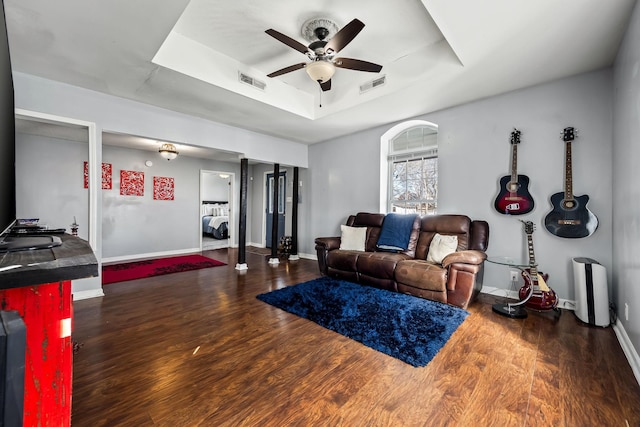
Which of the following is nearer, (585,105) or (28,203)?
(585,105)

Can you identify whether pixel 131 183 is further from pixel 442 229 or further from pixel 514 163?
pixel 514 163

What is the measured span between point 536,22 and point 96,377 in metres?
4.06

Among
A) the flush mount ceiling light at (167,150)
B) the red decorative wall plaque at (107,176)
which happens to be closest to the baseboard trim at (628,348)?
the flush mount ceiling light at (167,150)

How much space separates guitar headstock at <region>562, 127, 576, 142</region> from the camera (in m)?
2.93

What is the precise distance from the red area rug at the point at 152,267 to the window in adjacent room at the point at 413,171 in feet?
11.6

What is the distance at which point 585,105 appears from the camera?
2.89 m

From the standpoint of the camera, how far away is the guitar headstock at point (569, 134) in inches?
115

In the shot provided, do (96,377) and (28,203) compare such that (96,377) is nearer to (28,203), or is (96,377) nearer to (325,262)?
(325,262)

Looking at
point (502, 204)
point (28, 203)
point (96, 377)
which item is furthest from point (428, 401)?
point (28, 203)

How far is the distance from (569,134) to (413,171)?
1.94 meters

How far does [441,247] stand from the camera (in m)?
3.44

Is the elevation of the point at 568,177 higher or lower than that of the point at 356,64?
lower

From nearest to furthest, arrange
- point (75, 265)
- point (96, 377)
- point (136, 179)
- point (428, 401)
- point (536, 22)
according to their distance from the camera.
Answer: point (75, 265) → point (428, 401) → point (96, 377) → point (536, 22) → point (136, 179)

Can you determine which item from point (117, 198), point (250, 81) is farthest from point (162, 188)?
point (250, 81)
